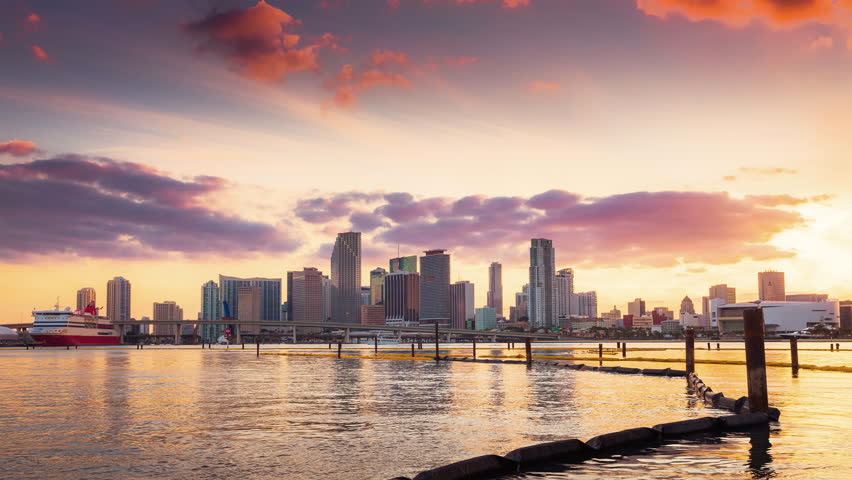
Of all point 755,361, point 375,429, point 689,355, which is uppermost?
point 755,361

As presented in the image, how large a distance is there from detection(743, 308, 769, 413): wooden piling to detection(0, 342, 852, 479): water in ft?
3.95

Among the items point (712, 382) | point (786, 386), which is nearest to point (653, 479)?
point (786, 386)

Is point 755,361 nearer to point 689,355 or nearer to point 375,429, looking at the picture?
point 375,429

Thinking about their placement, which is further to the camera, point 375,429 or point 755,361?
point 755,361

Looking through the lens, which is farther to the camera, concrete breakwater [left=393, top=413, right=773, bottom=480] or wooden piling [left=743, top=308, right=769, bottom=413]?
wooden piling [left=743, top=308, right=769, bottom=413]

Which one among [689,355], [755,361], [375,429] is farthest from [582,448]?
[689,355]

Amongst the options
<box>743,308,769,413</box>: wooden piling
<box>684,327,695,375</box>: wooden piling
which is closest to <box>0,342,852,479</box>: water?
<box>743,308,769,413</box>: wooden piling

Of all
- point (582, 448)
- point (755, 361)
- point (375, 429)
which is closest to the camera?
point (582, 448)

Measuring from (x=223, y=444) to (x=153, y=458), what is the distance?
8.91 ft

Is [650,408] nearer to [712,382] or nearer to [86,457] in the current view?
[712,382]

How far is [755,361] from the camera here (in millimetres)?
28234

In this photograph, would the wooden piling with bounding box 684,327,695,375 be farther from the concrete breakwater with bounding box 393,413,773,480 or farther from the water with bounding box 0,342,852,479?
the concrete breakwater with bounding box 393,413,773,480

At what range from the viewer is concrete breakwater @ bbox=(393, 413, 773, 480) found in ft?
56.9

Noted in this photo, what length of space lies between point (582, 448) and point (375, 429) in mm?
8706
